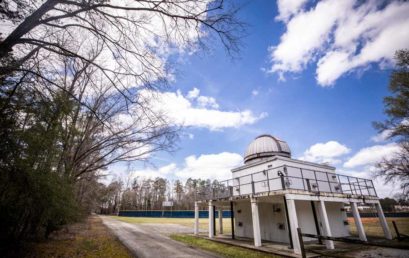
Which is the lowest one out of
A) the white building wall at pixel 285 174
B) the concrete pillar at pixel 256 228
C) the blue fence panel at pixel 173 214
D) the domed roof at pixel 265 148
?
the concrete pillar at pixel 256 228

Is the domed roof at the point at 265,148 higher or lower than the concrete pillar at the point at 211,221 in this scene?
higher

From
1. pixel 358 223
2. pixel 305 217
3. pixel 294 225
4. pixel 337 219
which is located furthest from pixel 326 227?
pixel 337 219

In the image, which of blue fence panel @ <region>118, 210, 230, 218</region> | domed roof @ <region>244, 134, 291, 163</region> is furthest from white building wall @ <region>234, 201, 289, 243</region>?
blue fence panel @ <region>118, 210, 230, 218</region>

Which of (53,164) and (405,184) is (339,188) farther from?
(53,164)

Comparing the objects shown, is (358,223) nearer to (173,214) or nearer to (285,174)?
(285,174)

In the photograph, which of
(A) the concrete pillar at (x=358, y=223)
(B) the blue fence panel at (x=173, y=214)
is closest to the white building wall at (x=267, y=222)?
(A) the concrete pillar at (x=358, y=223)

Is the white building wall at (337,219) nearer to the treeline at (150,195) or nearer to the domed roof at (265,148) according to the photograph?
the domed roof at (265,148)

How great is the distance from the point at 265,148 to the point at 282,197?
617 centimetres

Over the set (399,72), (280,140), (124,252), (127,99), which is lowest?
(124,252)

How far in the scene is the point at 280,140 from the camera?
2011 cm

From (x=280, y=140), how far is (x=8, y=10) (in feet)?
65.0

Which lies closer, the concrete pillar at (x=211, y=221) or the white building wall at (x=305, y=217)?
the white building wall at (x=305, y=217)

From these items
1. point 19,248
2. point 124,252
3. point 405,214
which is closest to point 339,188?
point 124,252

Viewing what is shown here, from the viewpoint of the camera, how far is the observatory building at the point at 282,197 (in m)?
13.3
